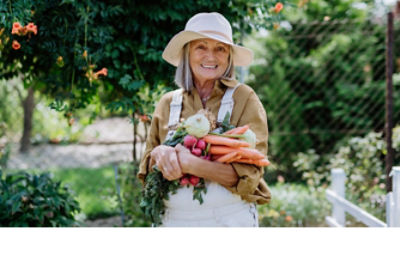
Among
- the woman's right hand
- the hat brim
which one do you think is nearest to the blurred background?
the hat brim

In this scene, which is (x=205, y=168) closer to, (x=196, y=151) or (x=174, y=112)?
(x=196, y=151)

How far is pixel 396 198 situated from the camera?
8.23ft

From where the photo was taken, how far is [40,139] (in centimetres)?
856

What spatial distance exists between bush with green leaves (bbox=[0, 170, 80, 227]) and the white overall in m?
1.58

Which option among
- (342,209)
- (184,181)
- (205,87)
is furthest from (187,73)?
(342,209)

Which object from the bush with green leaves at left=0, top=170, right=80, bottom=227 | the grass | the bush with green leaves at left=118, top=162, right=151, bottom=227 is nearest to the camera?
the bush with green leaves at left=0, top=170, right=80, bottom=227

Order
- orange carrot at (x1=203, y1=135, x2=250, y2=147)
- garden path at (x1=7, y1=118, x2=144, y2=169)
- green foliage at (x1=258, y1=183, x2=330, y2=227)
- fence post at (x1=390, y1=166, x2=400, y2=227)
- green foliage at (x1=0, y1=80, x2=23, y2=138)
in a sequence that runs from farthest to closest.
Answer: green foliage at (x1=0, y1=80, x2=23, y2=138)
garden path at (x1=7, y1=118, x2=144, y2=169)
green foliage at (x1=258, y1=183, x2=330, y2=227)
fence post at (x1=390, y1=166, x2=400, y2=227)
orange carrot at (x1=203, y1=135, x2=250, y2=147)

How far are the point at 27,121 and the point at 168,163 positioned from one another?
672cm

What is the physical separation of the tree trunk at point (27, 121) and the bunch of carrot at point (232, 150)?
6.55 m

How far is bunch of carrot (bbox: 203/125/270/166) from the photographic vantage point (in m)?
1.79

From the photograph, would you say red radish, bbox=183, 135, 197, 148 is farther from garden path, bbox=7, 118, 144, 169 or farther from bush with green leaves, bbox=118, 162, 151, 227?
garden path, bbox=7, 118, 144, 169

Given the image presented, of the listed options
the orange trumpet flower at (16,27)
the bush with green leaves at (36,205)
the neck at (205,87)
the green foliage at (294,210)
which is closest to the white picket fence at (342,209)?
the green foliage at (294,210)
